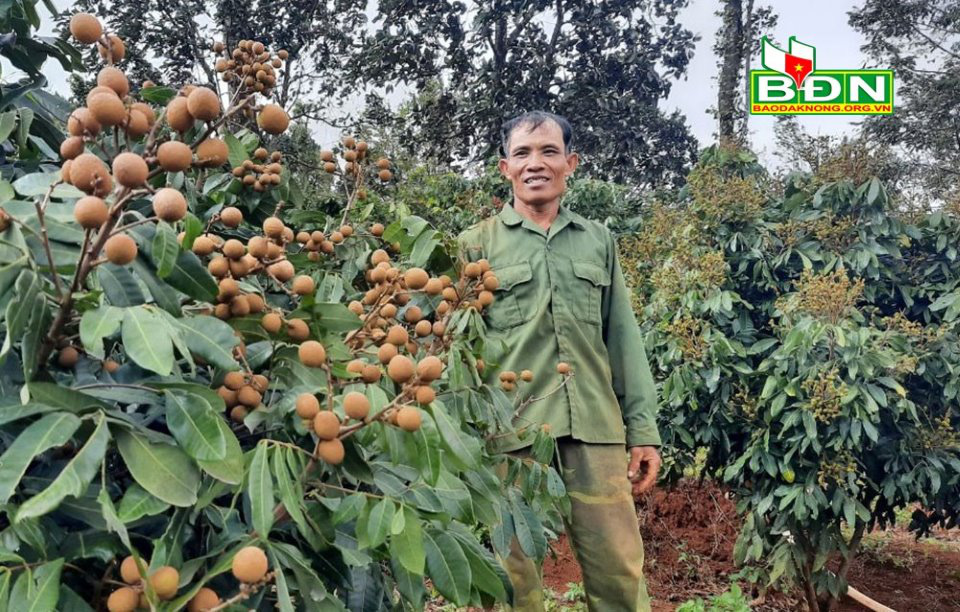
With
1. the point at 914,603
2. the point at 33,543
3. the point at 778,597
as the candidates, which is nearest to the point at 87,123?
the point at 33,543

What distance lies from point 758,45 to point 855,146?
9.96 metres

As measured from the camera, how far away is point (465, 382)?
1.46 metres

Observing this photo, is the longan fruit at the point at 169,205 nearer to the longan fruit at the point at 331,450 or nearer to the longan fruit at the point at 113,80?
the longan fruit at the point at 113,80

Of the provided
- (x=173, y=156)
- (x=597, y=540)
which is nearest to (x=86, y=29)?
(x=173, y=156)

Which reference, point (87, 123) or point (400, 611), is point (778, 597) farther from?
point (87, 123)

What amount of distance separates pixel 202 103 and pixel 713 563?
418 centimetres

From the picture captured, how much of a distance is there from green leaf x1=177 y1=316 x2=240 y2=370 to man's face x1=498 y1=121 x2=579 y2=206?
166cm

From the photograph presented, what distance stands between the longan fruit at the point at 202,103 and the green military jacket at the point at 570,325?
1.51 meters

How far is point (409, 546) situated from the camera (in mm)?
847

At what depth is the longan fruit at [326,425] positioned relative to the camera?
0.81 meters

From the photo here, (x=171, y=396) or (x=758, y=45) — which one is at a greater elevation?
(x=758, y=45)

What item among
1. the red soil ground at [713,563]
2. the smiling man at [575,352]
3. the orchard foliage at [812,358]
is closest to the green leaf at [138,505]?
the smiling man at [575,352]

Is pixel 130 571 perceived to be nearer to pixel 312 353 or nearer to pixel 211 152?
pixel 312 353

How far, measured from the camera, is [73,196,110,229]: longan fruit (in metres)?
0.67
